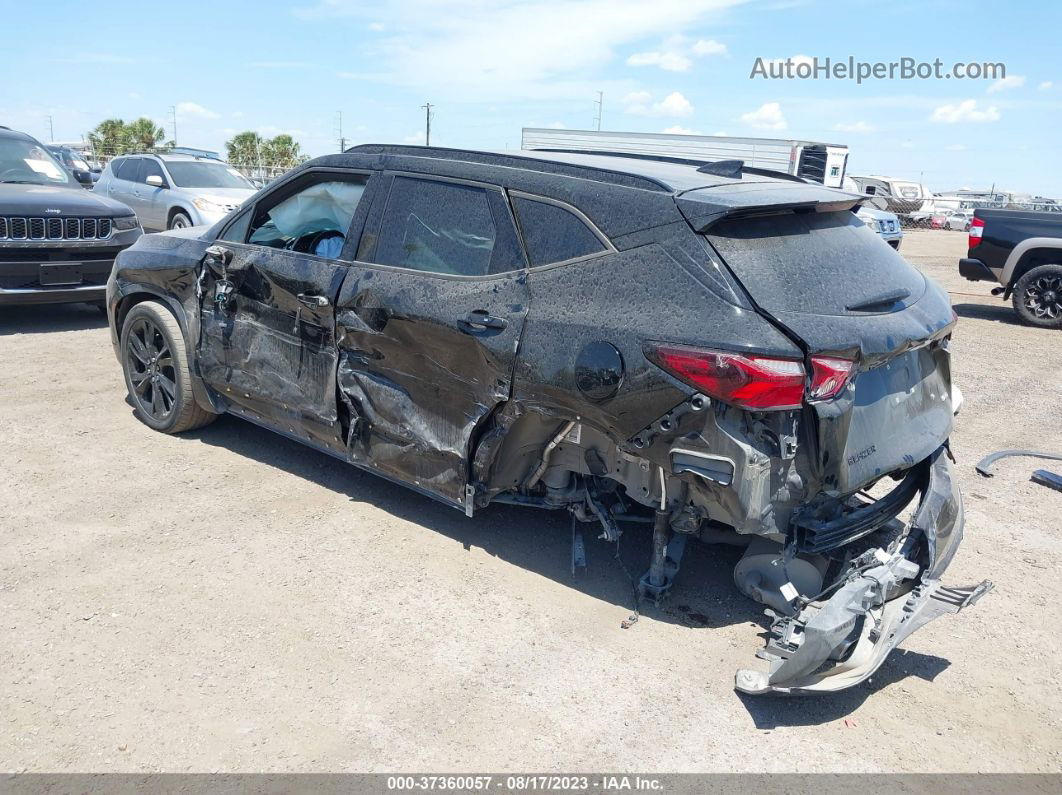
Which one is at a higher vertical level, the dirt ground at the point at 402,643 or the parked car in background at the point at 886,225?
the parked car in background at the point at 886,225

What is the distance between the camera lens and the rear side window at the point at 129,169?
592 inches

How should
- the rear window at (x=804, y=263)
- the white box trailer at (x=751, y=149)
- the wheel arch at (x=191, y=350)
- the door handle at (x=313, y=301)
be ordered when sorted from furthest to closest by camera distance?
→ the white box trailer at (x=751, y=149)
the wheel arch at (x=191, y=350)
the door handle at (x=313, y=301)
the rear window at (x=804, y=263)

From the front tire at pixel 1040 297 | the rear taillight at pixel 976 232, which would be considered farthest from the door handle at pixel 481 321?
the front tire at pixel 1040 297

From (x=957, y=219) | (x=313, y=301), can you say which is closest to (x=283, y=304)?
(x=313, y=301)

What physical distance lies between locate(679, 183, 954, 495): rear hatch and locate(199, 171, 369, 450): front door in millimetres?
2026

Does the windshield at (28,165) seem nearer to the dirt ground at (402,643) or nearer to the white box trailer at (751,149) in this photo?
the dirt ground at (402,643)

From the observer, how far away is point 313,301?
4.43m

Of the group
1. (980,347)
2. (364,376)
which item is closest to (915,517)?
(364,376)

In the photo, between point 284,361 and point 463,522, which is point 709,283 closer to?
point 463,522

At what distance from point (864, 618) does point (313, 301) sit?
302 centimetres

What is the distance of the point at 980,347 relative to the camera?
403 inches

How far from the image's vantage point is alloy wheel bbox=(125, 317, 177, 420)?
5465 mm

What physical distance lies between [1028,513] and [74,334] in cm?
846

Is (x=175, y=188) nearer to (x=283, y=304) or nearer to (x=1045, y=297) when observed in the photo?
(x=283, y=304)
